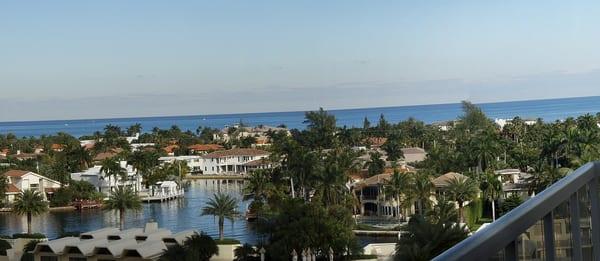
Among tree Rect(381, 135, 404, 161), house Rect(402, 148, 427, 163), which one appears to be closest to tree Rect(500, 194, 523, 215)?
tree Rect(381, 135, 404, 161)

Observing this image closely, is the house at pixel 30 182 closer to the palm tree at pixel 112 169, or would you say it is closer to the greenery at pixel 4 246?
the palm tree at pixel 112 169

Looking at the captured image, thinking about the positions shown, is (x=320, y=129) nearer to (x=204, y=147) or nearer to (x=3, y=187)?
(x=3, y=187)

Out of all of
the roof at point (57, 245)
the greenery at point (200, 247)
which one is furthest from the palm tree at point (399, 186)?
the roof at point (57, 245)

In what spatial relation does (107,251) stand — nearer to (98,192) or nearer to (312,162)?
(312,162)

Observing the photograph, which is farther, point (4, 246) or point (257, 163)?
point (257, 163)

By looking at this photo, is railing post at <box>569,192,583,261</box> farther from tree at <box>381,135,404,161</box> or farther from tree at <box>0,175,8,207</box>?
tree at <box>381,135,404,161</box>

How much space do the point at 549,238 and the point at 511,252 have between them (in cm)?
38

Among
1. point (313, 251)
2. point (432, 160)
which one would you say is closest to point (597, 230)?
point (313, 251)

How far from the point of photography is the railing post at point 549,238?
2.13 meters

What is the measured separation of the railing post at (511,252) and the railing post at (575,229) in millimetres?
602

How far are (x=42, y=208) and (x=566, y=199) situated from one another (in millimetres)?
41953

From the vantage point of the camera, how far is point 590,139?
136 feet

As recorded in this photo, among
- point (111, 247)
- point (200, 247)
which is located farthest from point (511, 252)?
point (111, 247)

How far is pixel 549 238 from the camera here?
2152 millimetres
